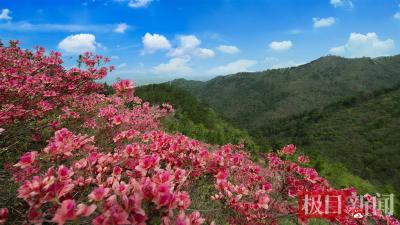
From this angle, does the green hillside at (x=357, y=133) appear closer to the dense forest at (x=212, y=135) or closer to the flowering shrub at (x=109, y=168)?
the dense forest at (x=212, y=135)

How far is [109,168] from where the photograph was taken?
6.88ft

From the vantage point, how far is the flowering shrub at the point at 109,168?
1527 millimetres

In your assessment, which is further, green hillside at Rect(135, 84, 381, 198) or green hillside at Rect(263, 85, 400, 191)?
green hillside at Rect(263, 85, 400, 191)

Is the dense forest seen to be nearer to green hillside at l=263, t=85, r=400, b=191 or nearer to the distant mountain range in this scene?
the distant mountain range

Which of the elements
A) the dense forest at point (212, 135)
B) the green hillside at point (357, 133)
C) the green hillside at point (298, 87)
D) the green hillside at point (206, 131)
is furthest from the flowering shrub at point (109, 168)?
the green hillside at point (298, 87)

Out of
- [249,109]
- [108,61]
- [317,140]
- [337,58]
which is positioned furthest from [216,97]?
[108,61]

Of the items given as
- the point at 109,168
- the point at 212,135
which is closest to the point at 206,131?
the point at 212,135

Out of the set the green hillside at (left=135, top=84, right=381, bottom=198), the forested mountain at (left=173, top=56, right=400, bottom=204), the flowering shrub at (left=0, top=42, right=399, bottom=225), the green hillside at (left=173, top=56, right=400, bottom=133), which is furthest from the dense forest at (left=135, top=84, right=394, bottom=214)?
the green hillside at (left=173, top=56, right=400, bottom=133)

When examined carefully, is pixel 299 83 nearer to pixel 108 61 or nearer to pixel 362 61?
pixel 362 61

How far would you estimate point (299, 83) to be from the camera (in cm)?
14038

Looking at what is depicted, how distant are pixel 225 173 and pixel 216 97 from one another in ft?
493

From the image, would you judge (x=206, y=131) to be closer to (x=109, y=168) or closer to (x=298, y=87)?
(x=109, y=168)

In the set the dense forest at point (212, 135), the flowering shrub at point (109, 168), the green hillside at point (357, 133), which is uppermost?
the flowering shrub at point (109, 168)

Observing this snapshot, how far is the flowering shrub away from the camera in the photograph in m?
1.53
